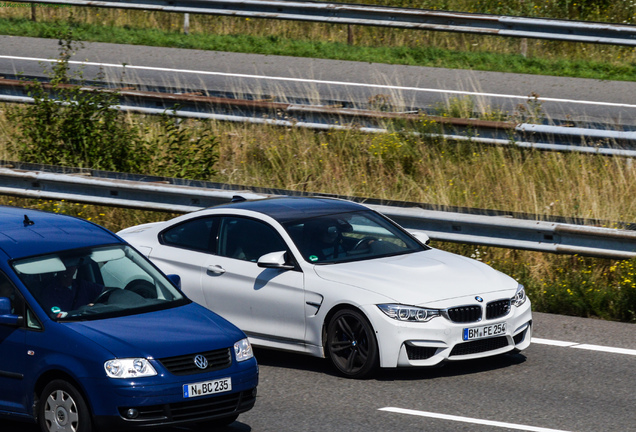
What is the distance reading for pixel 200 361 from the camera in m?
6.90

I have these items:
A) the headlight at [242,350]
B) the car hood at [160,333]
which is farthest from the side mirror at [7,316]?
the headlight at [242,350]

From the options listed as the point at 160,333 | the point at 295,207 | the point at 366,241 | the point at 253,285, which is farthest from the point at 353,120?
the point at 160,333

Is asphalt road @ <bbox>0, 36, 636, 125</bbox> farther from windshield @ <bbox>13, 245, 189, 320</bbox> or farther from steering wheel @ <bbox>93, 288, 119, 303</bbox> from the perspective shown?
steering wheel @ <bbox>93, 288, 119, 303</bbox>

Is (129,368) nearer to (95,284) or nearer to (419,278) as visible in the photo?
(95,284)

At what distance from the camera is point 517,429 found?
7480 millimetres

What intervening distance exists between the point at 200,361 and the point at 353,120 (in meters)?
9.32

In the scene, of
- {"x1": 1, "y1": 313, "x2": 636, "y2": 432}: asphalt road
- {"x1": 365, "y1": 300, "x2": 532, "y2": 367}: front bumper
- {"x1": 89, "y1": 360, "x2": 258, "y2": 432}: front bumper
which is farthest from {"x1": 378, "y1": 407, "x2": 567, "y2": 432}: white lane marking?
{"x1": 89, "y1": 360, "x2": 258, "y2": 432}: front bumper

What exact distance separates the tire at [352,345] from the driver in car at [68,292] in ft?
7.31

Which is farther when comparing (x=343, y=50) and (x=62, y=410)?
(x=343, y=50)

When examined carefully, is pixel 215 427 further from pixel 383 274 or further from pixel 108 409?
pixel 383 274

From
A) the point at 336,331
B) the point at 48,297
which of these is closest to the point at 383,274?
the point at 336,331

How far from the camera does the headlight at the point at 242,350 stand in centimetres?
722

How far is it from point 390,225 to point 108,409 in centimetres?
428

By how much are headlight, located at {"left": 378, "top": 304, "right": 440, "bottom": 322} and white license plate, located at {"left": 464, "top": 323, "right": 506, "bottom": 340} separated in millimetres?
305
